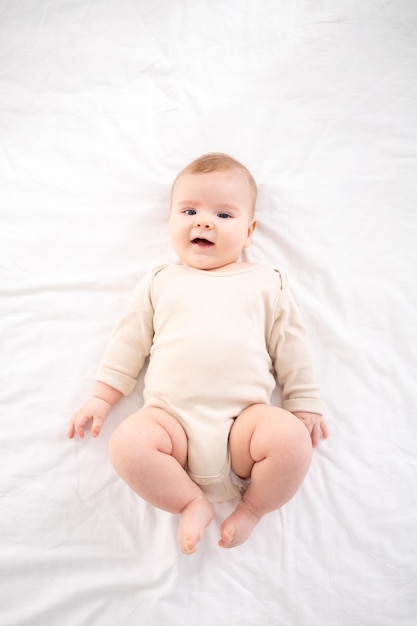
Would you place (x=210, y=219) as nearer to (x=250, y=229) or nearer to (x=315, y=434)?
(x=250, y=229)

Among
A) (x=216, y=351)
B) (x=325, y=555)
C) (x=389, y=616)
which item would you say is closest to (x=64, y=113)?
(x=216, y=351)

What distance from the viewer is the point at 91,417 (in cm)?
122

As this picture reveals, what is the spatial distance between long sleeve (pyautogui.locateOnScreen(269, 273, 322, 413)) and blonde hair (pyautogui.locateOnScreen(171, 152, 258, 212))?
33 cm

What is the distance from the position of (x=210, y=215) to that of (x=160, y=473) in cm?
68

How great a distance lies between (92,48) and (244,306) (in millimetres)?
1075

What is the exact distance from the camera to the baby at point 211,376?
1.05 m

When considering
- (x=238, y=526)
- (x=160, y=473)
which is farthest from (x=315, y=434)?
(x=160, y=473)

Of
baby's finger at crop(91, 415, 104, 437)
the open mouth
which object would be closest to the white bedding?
baby's finger at crop(91, 415, 104, 437)

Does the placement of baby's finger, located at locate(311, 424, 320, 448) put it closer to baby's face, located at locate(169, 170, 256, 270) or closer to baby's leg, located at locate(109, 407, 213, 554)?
baby's leg, located at locate(109, 407, 213, 554)

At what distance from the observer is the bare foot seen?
1044mm

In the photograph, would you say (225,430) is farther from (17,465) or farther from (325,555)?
(17,465)

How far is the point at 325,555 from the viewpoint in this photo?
3.65 ft

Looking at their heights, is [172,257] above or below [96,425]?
above

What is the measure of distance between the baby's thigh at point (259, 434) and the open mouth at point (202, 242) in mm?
445
